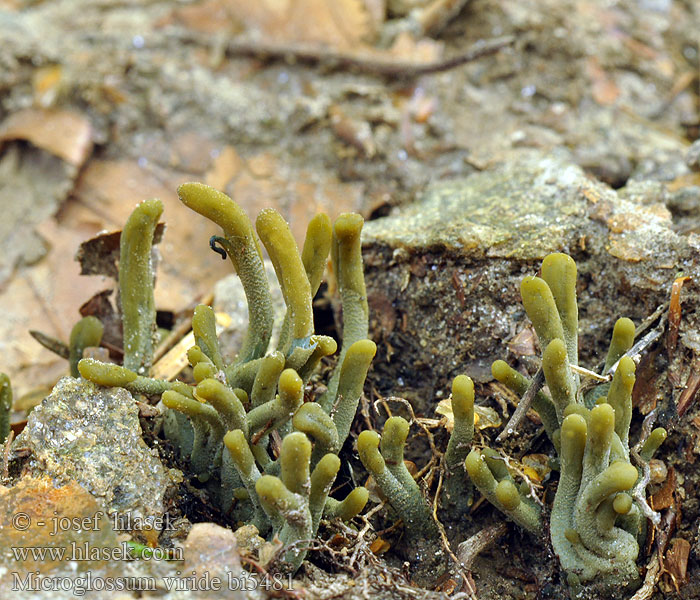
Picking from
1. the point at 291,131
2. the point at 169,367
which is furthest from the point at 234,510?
the point at 291,131

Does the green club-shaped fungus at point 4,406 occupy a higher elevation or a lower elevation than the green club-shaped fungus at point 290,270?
lower

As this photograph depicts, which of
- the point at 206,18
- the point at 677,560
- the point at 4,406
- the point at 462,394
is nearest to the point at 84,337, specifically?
the point at 4,406

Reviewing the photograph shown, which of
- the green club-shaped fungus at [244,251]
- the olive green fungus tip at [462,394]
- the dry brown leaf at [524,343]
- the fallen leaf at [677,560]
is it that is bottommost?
the fallen leaf at [677,560]

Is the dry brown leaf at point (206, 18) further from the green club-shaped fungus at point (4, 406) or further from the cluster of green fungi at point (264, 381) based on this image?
the green club-shaped fungus at point (4, 406)

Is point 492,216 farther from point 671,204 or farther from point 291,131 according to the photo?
point 291,131

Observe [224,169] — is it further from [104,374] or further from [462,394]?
[462,394]

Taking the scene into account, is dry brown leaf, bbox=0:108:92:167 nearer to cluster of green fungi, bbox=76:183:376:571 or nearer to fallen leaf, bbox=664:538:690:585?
cluster of green fungi, bbox=76:183:376:571

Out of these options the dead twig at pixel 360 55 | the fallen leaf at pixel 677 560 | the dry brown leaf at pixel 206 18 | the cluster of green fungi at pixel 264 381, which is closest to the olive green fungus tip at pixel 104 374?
the cluster of green fungi at pixel 264 381
